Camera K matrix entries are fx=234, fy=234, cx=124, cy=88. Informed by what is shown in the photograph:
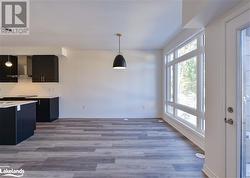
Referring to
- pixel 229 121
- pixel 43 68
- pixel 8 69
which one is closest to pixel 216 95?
pixel 229 121

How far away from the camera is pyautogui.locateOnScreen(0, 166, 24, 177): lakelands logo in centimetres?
341

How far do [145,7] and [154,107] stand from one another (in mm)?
5502

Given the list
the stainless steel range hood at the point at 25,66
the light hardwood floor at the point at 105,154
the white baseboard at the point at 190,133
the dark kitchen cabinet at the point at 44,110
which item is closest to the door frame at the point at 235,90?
the light hardwood floor at the point at 105,154

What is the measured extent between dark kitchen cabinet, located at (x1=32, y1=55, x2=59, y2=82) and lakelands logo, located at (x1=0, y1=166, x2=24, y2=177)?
17.4ft

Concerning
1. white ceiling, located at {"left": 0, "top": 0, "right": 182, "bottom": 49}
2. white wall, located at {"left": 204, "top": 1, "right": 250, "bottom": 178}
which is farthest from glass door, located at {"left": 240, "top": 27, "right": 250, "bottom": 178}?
white ceiling, located at {"left": 0, "top": 0, "right": 182, "bottom": 49}

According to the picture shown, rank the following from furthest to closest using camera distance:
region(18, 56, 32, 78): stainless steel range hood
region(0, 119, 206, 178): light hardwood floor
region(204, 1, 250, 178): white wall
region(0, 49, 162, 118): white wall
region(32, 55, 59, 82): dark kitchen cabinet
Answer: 1. region(0, 49, 162, 118): white wall
2. region(18, 56, 32, 78): stainless steel range hood
3. region(32, 55, 59, 82): dark kitchen cabinet
4. region(0, 119, 206, 178): light hardwood floor
5. region(204, 1, 250, 178): white wall

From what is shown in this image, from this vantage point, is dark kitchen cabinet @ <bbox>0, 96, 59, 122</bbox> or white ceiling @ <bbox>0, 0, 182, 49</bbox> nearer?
white ceiling @ <bbox>0, 0, 182, 49</bbox>

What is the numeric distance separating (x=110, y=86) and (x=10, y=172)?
598 centimetres

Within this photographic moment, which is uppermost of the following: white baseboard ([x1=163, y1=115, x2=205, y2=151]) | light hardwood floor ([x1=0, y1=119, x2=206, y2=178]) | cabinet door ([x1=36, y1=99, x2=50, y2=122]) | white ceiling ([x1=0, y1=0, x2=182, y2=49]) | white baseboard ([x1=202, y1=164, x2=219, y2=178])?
white ceiling ([x1=0, y1=0, x2=182, y2=49])

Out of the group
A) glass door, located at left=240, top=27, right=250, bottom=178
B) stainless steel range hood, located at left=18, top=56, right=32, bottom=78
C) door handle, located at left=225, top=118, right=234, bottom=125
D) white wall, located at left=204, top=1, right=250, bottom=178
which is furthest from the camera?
stainless steel range hood, located at left=18, top=56, right=32, bottom=78

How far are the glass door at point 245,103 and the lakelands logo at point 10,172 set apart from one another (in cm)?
299

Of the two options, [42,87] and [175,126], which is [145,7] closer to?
[175,126]

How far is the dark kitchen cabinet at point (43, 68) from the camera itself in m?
8.62

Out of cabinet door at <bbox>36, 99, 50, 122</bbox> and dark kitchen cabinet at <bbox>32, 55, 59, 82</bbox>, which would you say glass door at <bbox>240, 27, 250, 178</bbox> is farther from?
dark kitchen cabinet at <bbox>32, 55, 59, 82</bbox>
